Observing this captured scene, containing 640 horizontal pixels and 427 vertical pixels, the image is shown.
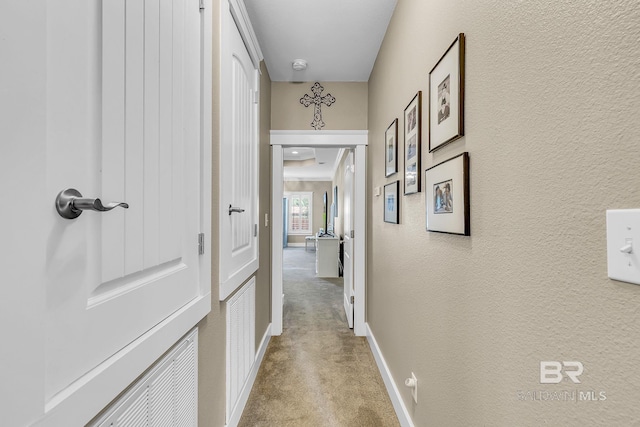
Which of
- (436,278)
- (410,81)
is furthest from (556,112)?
(410,81)

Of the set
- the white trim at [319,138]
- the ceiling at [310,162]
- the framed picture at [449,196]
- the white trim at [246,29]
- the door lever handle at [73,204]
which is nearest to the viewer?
the door lever handle at [73,204]

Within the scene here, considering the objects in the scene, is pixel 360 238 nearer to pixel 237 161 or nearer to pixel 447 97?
pixel 237 161

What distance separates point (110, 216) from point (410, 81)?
1.56 m

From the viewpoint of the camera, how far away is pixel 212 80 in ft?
4.65

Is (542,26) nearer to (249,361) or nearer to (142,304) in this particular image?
(142,304)

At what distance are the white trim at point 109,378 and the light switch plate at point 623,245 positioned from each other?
0.97 metres

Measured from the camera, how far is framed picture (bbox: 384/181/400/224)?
1977mm

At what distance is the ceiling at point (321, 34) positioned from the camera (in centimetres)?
201

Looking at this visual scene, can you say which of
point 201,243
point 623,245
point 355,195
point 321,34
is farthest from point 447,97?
point 355,195

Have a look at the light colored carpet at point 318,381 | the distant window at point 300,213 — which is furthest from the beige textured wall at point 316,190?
the light colored carpet at point 318,381

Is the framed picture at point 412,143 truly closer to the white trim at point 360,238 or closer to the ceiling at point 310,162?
the white trim at point 360,238

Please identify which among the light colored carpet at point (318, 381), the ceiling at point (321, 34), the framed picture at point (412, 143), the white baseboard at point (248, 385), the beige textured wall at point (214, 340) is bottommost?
the light colored carpet at point (318, 381)

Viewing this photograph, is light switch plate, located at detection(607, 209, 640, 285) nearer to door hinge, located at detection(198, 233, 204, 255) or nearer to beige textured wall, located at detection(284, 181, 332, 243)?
door hinge, located at detection(198, 233, 204, 255)

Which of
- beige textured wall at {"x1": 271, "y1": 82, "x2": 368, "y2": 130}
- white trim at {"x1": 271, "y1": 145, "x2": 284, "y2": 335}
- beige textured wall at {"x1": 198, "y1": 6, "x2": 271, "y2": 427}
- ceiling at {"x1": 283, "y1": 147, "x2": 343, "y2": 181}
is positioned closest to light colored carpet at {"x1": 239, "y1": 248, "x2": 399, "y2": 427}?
white trim at {"x1": 271, "y1": 145, "x2": 284, "y2": 335}
